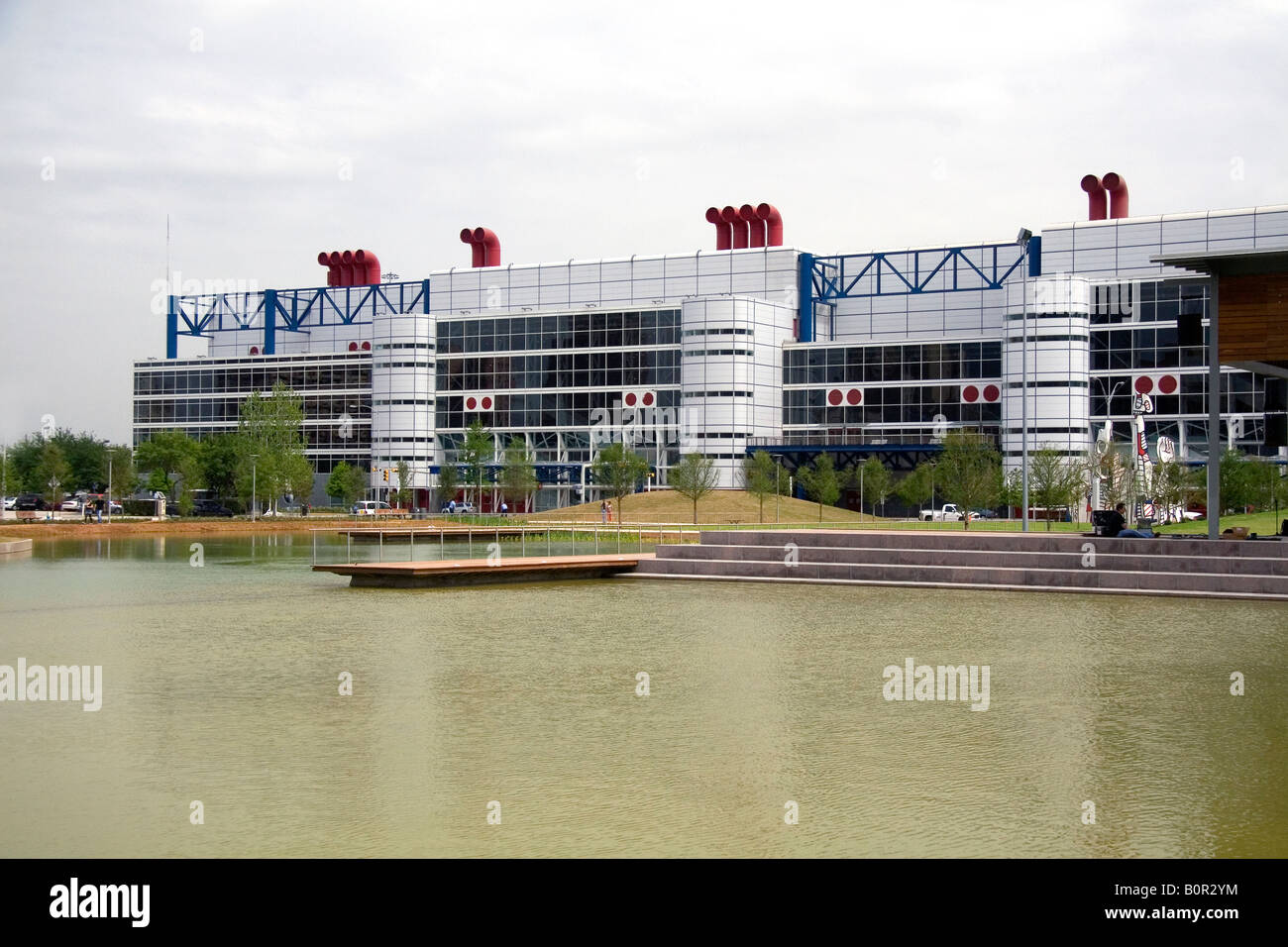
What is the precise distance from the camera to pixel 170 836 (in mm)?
10695

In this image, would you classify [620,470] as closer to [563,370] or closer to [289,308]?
[563,370]

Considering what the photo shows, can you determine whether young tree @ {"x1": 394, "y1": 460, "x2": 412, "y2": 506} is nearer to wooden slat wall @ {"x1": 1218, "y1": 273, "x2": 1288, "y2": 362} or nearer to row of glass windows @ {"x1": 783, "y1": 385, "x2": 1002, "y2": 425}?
row of glass windows @ {"x1": 783, "y1": 385, "x2": 1002, "y2": 425}

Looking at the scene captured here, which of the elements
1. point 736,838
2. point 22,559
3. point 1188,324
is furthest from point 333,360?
point 736,838

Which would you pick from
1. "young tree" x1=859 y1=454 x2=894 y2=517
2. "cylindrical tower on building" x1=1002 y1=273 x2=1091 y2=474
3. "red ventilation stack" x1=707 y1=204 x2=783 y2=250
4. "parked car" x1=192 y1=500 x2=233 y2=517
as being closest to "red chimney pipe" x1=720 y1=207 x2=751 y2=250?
"red ventilation stack" x1=707 y1=204 x2=783 y2=250

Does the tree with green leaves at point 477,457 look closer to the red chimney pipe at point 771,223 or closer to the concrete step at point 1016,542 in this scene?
the red chimney pipe at point 771,223

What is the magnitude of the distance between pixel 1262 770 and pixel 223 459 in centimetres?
9459

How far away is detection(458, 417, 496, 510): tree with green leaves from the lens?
Answer: 10569cm

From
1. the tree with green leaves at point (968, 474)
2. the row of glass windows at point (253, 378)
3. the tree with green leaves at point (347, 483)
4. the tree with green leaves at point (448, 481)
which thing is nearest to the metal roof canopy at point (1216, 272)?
the tree with green leaves at point (968, 474)

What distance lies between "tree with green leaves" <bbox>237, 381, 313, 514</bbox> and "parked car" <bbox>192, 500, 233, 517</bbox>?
6.46 feet

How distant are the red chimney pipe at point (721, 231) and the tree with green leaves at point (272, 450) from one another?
37541mm

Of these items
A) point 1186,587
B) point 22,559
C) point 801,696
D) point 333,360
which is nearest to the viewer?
point 801,696

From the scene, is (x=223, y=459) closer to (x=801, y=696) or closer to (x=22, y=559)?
(x=22, y=559)

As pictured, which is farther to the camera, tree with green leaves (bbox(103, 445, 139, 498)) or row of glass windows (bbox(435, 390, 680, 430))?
row of glass windows (bbox(435, 390, 680, 430))

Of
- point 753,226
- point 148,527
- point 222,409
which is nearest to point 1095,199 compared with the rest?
point 753,226
